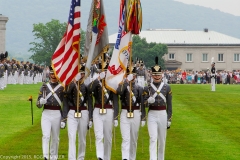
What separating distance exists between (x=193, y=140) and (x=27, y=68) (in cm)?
5384

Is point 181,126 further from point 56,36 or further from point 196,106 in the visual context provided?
point 56,36

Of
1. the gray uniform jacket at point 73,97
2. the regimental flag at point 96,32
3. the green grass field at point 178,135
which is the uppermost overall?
the regimental flag at point 96,32

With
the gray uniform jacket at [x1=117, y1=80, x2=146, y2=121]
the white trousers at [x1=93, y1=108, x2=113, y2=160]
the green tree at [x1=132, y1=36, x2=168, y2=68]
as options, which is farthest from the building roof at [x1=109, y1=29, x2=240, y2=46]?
the white trousers at [x1=93, y1=108, x2=113, y2=160]

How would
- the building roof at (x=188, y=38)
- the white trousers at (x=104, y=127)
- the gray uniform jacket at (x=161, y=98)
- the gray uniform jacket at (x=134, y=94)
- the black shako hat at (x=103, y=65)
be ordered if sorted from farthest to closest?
the building roof at (x=188, y=38), the black shako hat at (x=103, y=65), the gray uniform jacket at (x=134, y=94), the white trousers at (x=104, y=127), the gray uniform jacket at (x=161, y=98)

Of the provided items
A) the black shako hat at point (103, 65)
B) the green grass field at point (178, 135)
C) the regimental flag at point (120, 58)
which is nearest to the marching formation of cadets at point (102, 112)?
the regimental flag at point (120, 58)

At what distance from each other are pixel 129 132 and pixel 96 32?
3.31 m

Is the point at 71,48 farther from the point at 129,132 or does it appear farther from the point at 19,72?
the point at 19,72

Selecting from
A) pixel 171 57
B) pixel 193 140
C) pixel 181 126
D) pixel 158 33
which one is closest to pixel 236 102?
pixel 181 126

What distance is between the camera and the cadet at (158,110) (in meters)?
19.6

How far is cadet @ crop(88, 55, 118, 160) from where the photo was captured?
1994cm

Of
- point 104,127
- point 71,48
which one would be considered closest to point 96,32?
point 71,48

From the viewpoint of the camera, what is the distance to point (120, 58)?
21141 millimetres

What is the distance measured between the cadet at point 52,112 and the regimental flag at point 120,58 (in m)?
1.31

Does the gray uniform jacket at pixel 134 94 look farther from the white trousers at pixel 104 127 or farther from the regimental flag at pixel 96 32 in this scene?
the regimental flag at pixel 96 32
